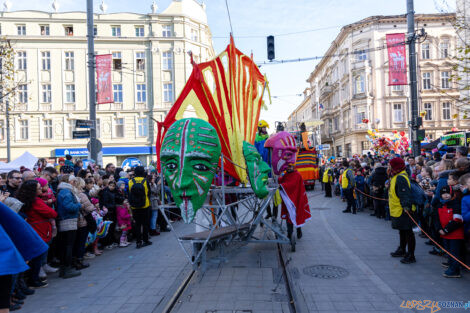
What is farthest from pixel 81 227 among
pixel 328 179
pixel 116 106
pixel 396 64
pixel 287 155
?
pixel 116 106

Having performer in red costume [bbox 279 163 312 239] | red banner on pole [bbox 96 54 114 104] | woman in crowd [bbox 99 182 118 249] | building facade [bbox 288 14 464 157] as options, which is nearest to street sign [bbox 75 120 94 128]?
woman in crowd [bbox 99 182 118 249]

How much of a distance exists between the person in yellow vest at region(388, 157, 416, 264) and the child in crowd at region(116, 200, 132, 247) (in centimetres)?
589

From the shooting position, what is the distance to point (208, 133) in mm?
4238

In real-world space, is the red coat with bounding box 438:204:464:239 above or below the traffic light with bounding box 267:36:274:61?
below

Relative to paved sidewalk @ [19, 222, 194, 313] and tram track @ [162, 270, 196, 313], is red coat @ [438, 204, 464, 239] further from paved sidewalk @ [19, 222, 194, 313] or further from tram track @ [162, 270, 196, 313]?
paved sidewalk @ [19, 222, 194, 313]

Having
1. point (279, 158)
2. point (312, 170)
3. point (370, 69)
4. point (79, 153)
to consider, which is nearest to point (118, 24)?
point (79, 153)

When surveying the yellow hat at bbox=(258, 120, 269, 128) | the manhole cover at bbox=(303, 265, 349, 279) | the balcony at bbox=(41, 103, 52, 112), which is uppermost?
the balcony at bbox=(41, 103, 52, 112)

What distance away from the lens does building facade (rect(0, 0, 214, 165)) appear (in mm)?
29500

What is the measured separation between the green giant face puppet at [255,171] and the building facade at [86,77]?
84.3ft

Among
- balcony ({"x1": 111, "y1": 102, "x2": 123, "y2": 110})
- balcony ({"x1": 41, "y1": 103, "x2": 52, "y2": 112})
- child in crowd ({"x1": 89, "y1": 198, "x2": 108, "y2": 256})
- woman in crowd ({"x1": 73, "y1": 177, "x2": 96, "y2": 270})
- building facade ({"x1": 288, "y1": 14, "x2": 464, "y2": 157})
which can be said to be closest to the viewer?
woman in crowd ({"x1": 73, "y1": 177, "x2": 96, "y2": 270})

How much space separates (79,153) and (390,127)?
3225 centimetres

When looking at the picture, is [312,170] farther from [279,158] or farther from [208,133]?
[208,133]

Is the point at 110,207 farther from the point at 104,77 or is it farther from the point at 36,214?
the point at 104,77

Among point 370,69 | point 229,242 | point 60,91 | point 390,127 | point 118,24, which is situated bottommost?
point 229,242
